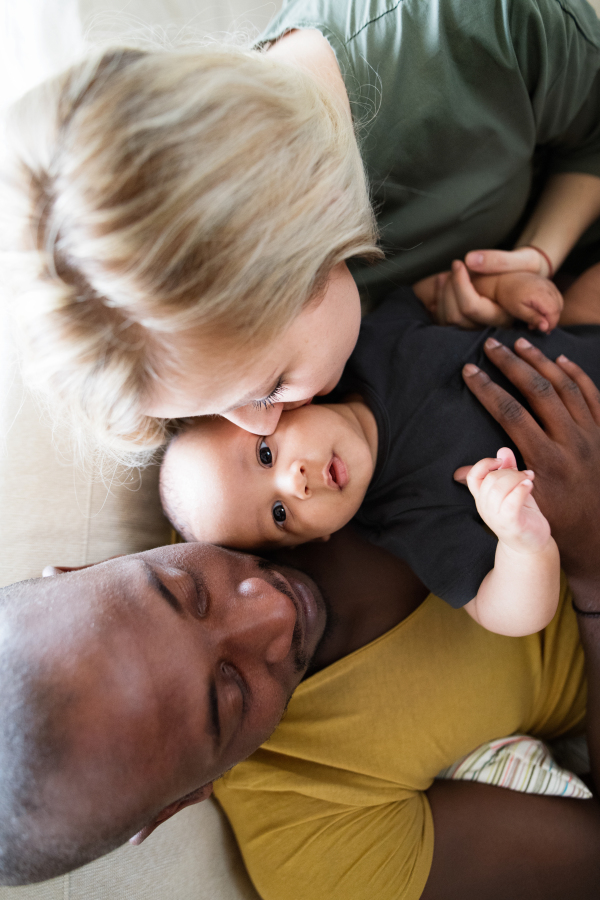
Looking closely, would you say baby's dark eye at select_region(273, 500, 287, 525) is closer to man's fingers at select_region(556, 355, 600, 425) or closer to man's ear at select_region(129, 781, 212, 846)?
man's ear at select_region(129, 781, 212, 846)

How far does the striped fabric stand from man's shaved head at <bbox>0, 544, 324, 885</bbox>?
1.80 feet

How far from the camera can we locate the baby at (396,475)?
95cm

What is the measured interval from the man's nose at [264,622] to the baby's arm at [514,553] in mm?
342

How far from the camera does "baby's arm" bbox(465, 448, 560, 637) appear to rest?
0.78 meters

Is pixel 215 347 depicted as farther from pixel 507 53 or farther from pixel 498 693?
pixel 498 693

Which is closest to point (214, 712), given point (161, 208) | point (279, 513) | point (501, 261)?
point (279, 513)

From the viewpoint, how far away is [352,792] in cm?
103

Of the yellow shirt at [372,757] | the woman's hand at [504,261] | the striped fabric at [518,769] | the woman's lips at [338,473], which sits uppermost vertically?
the woman's hand at [504,261]

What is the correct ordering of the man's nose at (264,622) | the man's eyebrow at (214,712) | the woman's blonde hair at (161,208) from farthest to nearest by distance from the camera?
the man's nose at (264,622) < the man's eyebrow at (214,712) < the woman's blonde hair at (161,208)

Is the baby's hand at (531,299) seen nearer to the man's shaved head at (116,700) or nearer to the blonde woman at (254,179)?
the blonde woman at (254,179)

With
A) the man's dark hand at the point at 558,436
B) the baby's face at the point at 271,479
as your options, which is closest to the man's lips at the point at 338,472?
the baby's face at the point at 271,479

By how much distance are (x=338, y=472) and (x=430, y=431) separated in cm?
22

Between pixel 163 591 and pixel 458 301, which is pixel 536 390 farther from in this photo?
pixel 163 591

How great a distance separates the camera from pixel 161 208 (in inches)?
24.1
